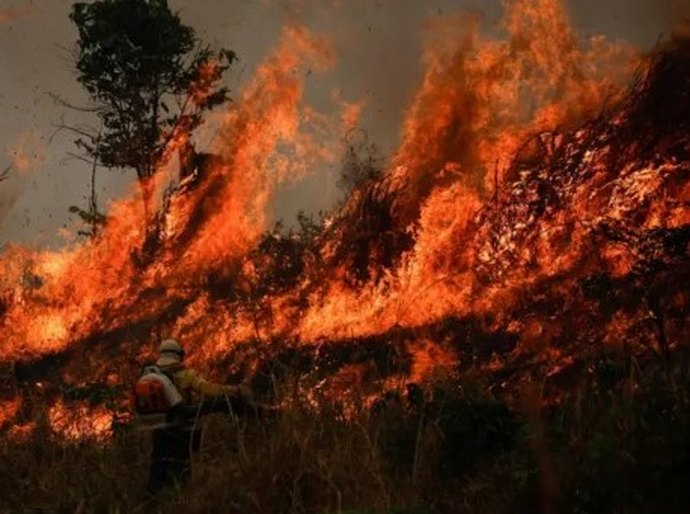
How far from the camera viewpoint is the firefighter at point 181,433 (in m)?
6.95

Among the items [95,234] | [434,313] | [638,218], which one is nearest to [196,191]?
[95,234]

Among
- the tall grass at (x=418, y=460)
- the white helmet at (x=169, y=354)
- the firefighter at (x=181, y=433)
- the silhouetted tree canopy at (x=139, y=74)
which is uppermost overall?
the silhouetted tree canopy at (x=139, y=74)

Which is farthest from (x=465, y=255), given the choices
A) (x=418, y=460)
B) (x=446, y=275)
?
(x=418, y=460)

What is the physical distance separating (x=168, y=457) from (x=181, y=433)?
0.21 metres

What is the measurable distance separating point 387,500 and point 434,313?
32.0ft

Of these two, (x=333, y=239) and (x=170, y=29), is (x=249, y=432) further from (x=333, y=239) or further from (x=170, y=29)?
(x=170, y=29)

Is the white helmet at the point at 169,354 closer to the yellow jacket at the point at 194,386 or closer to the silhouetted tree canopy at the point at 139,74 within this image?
the yellow jacket at the point at 194,386

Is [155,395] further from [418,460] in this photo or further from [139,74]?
[139,74]

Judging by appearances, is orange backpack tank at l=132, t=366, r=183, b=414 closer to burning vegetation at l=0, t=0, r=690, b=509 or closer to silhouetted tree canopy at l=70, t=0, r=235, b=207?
burning vegetation at l=0, t=0, r=690, b=509

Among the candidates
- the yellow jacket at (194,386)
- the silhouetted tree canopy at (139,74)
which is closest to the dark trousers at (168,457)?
the yellow jacket at (194,386)

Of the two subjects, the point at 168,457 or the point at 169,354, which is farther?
the point at 169,354

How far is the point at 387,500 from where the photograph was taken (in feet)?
17.4

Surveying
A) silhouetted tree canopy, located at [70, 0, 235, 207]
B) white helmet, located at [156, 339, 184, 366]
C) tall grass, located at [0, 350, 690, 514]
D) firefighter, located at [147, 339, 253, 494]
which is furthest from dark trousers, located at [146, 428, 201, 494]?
silhouetted tree canopy, located at [70, 0, 235, 207]

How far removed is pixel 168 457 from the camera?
278 inches
